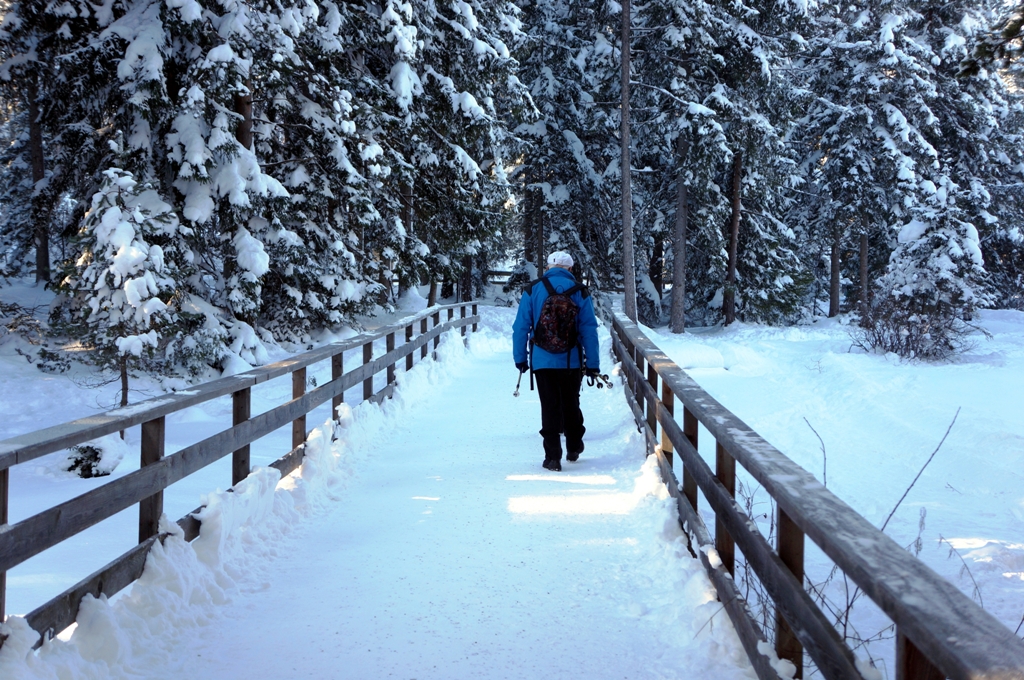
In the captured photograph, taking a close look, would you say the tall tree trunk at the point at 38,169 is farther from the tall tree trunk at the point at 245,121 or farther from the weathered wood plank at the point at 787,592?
the weathered wood plank at the point at 787,592

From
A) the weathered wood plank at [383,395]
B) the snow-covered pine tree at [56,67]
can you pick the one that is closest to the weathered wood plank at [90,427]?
the weathered wood plank at [383,395]

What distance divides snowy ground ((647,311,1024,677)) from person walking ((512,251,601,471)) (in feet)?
6.65

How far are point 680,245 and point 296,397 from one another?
20301 millimetres

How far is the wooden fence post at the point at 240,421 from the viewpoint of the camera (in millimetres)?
5160

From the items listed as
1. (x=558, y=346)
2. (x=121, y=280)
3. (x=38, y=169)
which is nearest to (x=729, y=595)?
(x=558, y=346)

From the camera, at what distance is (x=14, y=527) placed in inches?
107

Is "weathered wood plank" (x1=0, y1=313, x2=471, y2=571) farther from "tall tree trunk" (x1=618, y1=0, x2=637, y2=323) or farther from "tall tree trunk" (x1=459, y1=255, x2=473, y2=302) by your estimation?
"tall tree trunk" (x1=459, y1=255, x2=473, y2=302)

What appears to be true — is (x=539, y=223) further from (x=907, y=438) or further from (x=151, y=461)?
(x=151, y=461)

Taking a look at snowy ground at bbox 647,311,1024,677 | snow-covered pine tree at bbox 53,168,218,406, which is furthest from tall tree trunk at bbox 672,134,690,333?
snow-covered pine tree at bbox 53,168,218,406

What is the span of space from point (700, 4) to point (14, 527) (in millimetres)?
22815

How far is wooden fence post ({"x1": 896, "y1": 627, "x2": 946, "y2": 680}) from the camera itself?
1686mm

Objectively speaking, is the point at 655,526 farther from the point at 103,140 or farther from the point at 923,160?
the point at 923,160

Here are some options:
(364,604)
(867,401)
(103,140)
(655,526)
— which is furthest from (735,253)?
(364,604)

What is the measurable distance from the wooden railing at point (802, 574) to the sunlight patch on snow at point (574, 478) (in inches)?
61.7
